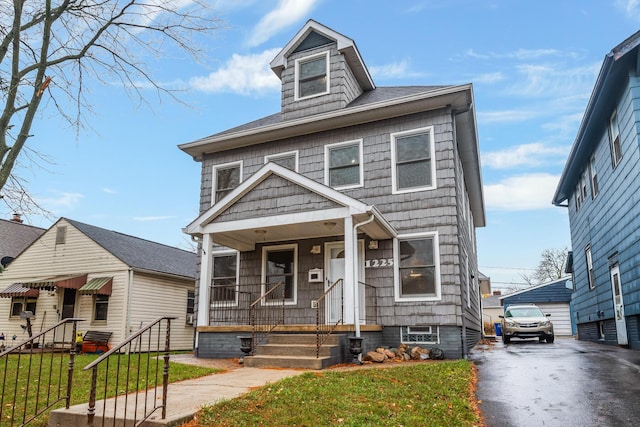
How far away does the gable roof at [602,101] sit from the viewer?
372 inches

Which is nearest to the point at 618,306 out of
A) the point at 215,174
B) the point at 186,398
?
the point at 215,174

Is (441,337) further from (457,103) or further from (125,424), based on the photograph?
(125,424)

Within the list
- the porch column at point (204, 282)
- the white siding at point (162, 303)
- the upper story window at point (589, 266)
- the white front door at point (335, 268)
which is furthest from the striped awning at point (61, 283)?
the upper story window at point (589, 266)

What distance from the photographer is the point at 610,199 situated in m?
12.6

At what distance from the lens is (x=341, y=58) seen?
42.6 ft

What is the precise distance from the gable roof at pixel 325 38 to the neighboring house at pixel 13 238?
49.6 ft

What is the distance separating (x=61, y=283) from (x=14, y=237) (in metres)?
8.99

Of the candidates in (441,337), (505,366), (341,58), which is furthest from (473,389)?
(341,58)

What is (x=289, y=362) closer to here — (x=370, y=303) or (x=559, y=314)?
(x=370, y=303)

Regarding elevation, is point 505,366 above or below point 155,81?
below

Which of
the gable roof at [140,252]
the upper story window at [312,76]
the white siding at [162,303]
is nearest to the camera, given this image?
the upper story window at [312,76]

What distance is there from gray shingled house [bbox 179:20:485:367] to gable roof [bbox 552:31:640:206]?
9.01 ft

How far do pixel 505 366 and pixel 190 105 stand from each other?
7.00 metres

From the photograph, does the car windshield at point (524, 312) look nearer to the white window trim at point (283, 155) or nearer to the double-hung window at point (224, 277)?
the white window trim at point (283, 155)
